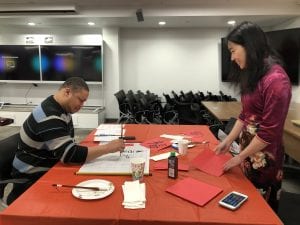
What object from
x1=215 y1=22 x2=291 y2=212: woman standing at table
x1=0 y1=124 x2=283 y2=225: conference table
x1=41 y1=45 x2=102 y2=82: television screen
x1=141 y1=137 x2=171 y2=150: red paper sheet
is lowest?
x1=0 y1=124 x2=283 y2=225: conference table

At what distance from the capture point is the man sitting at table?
1751 mm

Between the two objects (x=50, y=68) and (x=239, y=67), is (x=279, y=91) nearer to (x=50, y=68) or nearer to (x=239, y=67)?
(x=239, y=67)

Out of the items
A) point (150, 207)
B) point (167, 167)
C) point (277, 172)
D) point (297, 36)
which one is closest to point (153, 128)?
point (167, 167)

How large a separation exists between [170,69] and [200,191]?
6.03 metres

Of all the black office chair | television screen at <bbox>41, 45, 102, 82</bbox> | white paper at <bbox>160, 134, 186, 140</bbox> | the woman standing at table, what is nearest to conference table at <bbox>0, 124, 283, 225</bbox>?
the woman standing at table

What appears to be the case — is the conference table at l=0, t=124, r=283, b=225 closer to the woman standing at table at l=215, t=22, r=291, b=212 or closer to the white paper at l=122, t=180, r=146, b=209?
the white paper at l=122, t=180, r=146, b=209

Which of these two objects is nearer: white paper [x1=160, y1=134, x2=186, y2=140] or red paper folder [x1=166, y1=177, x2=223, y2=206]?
red paper folder [x1=166, y1=177, x2=223, y2=206]

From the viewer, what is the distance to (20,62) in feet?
21.5

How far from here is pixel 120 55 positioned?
23.3ft

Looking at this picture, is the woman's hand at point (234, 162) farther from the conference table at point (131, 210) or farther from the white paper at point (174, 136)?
Answer: the white paper at point (174, 136)

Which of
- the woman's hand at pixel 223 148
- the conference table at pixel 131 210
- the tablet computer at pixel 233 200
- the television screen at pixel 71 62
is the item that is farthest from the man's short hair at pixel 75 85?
the television screen at pixel 71 62

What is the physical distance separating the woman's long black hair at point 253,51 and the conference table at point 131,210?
577mm

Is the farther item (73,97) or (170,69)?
(170,69)

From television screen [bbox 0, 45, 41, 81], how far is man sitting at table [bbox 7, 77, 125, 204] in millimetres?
5070
